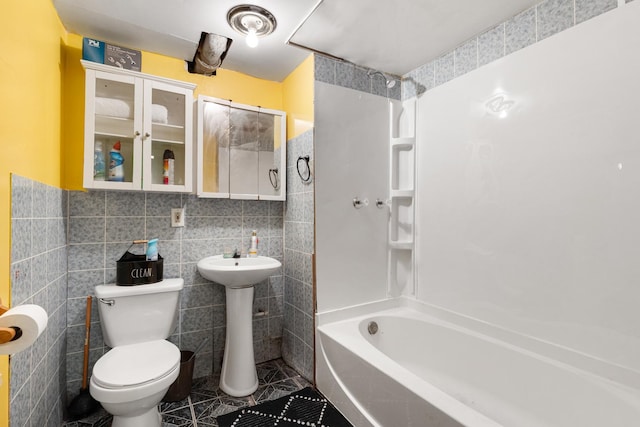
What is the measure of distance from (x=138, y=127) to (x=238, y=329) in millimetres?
1420

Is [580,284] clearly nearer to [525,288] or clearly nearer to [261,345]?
[525,288]

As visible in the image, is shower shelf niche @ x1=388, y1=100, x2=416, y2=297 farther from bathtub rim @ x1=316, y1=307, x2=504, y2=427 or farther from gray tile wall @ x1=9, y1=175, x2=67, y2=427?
gray tile wall @ x1=9, y1=175, x2=67, y2=427

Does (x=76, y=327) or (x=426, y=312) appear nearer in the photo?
(x=76, y=327)

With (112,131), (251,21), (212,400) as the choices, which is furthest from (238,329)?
(251,21)

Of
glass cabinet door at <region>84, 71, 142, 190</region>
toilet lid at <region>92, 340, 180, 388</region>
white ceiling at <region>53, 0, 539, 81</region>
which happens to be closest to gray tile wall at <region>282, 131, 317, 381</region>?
white ceiling at <region>53, 0, 539, 81</region>

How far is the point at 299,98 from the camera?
2.18m

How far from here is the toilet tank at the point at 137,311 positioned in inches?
65.8

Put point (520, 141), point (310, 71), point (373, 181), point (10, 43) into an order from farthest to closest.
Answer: point (373, 181)
point (310, 71)
point (520, 141)
point (10, 43)

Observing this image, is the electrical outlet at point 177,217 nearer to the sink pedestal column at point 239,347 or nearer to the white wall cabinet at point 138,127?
the white wall cabinet at point 138,127

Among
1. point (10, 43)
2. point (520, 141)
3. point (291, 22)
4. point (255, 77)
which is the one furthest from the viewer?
point (255, 77)

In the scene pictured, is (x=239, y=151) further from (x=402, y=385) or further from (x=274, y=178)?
(x=402, y=385)

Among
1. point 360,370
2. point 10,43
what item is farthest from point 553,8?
point 10,43

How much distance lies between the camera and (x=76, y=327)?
1.79 metres

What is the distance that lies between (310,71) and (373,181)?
0.88 metres
